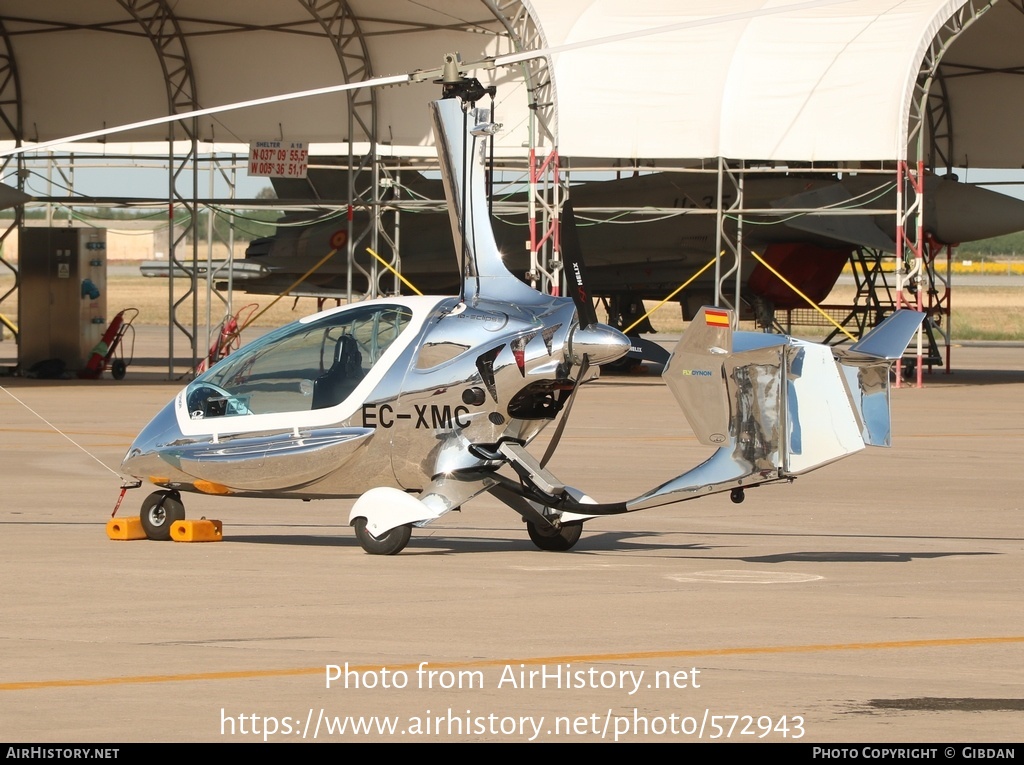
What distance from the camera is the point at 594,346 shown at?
452 inches

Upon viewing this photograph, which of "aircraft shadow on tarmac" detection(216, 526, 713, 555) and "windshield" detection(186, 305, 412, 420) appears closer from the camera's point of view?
"windshield" detection(186, 305, 412, 420)

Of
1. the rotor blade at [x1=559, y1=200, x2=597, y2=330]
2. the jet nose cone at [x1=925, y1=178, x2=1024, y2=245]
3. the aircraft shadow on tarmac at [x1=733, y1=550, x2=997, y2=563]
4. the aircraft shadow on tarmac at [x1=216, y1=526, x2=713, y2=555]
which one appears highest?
the jet nose cone at [x1=925, y1=178, x2=1024, y2=245]

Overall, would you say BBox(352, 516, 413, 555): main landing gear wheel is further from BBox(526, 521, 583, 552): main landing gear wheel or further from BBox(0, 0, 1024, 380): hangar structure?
BBox(0, 0, 1024, 380): hangar structure

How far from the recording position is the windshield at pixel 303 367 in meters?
12.2

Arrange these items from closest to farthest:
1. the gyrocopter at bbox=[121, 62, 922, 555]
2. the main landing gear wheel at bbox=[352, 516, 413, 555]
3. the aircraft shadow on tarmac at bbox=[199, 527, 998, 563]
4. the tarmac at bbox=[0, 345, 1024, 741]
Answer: the tarmac at bbox=[0, 345, 1024, 741]
the gyrocopter at bbox=[121, 62, 922, 555]
the main landing gear wheel at bbox=[352, 516, 413, 555]
the aircraft shadow on tarmac at bbox=[199, 527, 998, 563]

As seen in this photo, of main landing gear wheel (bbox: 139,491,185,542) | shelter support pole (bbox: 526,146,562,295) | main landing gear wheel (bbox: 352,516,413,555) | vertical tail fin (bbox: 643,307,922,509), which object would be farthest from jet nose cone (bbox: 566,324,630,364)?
shelter support pole (bbox: 526,146,562,295)

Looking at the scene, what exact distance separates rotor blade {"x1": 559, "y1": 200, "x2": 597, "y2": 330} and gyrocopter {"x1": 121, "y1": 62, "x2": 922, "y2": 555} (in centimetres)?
2

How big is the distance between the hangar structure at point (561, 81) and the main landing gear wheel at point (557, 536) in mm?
18244

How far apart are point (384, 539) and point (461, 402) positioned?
45.6 inches

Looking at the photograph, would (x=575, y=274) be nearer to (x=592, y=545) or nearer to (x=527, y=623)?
(x=592, y=545)

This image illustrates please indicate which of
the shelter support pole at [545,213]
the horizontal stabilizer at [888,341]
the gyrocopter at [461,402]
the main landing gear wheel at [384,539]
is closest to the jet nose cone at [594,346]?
the gyrocopter at [461,402]

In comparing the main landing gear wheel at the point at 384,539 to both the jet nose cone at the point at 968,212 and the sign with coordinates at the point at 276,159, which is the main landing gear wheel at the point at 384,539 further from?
the jet nose cone at the point at 968,212

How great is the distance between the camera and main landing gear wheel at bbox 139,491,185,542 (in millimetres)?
12648

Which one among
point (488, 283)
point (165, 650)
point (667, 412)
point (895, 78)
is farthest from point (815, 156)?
point (165, 650)
